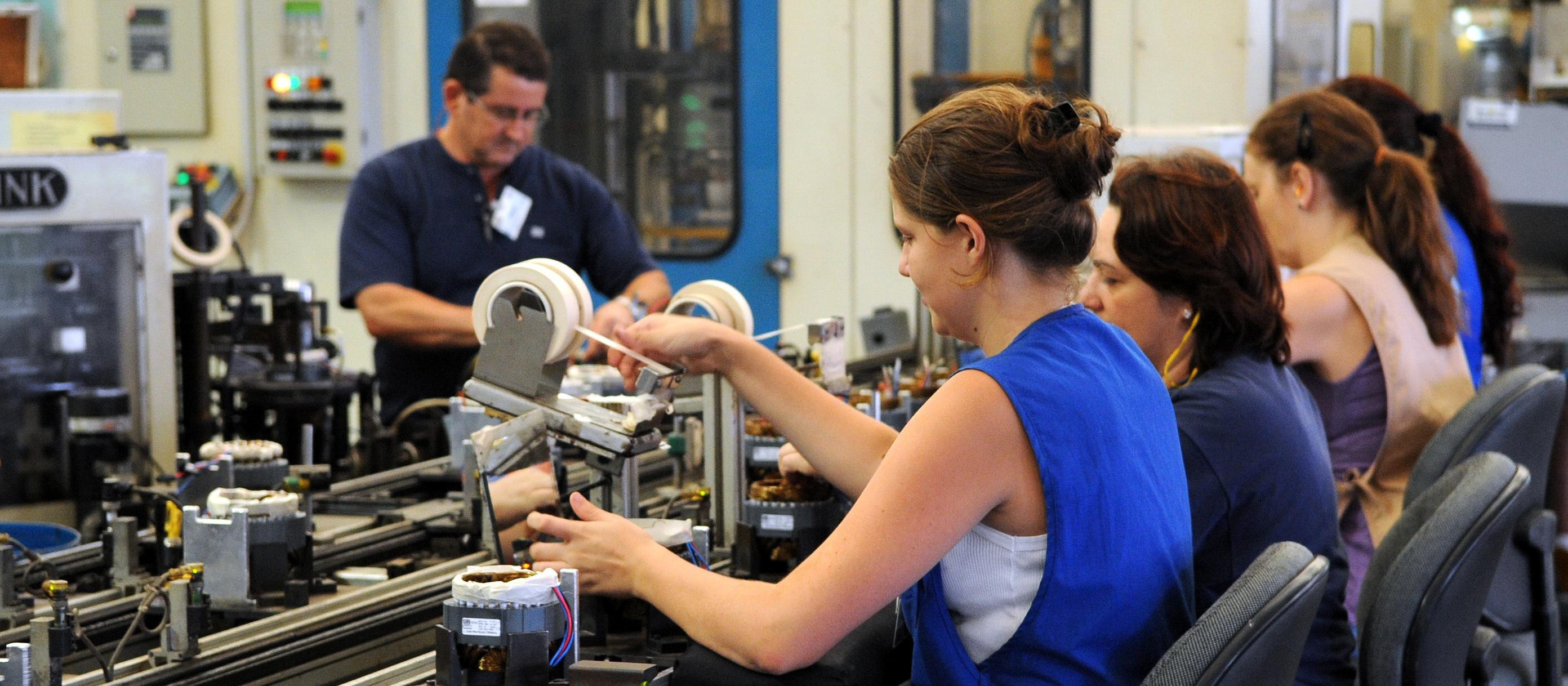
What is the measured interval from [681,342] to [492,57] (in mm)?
1609

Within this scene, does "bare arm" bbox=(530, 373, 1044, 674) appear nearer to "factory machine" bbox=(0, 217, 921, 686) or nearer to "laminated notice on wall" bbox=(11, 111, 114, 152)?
"factory machine" bbox=(0, 217, 921, 686)

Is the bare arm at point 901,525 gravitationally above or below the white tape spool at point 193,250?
below

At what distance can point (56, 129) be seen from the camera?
290cm

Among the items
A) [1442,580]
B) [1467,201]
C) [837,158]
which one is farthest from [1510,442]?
[837,158]

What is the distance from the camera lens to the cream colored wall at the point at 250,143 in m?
4.65

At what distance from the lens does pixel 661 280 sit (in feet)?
11.4

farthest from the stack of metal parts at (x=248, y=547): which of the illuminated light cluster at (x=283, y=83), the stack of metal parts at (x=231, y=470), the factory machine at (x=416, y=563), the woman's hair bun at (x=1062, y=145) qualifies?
the illuminated light cluster at (x=283, y=83)

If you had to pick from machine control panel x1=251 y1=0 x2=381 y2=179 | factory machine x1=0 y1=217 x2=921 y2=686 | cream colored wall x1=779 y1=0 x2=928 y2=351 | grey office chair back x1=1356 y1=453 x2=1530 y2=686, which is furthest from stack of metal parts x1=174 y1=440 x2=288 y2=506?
machine control panel x1=251 y1=0 x2=381 y2=179

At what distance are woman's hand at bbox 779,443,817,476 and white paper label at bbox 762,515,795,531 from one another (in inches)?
2.5

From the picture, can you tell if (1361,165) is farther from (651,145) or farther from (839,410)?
(651,145)

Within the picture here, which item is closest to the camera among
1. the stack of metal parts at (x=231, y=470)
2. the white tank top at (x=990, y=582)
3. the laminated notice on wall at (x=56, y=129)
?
the white tank top at (x=990, y=582)

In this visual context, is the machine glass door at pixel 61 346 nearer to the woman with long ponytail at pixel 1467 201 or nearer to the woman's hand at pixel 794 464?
the woman's hand at pixel 794 464

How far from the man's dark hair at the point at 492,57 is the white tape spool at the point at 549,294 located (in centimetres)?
164

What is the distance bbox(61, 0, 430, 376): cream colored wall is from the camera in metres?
4.65
